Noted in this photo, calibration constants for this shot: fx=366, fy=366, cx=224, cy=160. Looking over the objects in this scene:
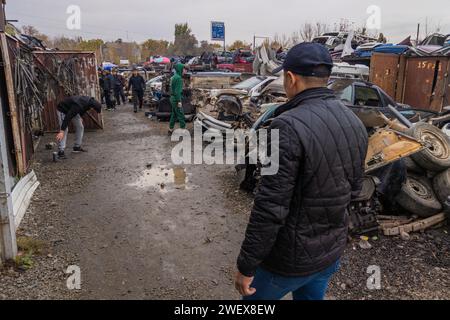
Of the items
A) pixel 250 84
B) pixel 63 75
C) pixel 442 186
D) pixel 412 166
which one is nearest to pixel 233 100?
pixel 250 84

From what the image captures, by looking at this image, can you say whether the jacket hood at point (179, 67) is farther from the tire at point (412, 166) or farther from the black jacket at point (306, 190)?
the black jacket at point (306, 190)

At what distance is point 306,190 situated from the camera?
1744 mm

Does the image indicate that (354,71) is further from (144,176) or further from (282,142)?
(282,142)

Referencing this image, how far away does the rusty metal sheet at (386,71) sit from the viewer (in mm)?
12472

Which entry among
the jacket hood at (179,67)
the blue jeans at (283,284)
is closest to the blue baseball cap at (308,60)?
the blue jeans at (283,284)

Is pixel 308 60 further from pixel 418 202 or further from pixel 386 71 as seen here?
pixel 386 71

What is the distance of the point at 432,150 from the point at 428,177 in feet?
1.22

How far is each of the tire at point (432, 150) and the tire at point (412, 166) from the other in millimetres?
63

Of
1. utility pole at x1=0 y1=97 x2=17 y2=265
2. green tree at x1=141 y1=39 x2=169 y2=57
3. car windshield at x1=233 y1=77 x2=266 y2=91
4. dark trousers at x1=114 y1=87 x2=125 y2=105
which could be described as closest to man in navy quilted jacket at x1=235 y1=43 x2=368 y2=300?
utility pole at x1=0 y1=97 x2=17 y2=265

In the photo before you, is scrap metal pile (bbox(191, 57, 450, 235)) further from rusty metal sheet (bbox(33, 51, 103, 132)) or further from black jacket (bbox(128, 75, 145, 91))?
black jacket (bbox(128, 75, 145, 91))

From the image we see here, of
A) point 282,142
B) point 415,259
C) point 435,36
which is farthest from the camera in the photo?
point 435,36

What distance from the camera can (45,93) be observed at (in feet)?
31.9

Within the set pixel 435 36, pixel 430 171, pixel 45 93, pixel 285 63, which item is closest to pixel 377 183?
pixel 430 171
